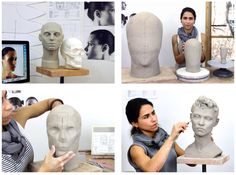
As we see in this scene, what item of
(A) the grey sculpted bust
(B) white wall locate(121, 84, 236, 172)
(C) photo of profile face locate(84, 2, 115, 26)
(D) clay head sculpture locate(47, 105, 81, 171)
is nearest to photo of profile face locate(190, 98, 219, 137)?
(A) the grey sculpted bust

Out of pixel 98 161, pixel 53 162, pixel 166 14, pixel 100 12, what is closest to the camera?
pixel 53 162

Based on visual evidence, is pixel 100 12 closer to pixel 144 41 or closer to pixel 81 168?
pixel 144 41

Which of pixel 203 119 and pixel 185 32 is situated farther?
pixel 185 32

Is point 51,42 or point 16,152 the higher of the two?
point 51,42

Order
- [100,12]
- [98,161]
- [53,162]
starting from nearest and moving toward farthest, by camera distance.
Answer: [53,162] < [98,161] < [100,12]

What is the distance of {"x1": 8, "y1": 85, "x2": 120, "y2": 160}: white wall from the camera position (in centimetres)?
160

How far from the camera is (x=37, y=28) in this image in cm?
172

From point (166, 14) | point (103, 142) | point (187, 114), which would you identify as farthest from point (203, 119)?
point (166, 14)

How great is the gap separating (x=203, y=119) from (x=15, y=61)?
0.73 meters

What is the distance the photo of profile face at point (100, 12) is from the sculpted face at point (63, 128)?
0.56 metres

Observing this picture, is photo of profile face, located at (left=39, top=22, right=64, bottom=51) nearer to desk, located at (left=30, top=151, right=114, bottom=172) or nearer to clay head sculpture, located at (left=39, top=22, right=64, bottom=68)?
clay head sculpture, located at (left=39, top=22, right=64, bottom=68)

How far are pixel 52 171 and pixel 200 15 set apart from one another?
817 millimetres

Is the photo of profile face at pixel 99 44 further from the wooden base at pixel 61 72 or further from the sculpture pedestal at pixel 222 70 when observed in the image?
the sculpture pedestal at pixel 222 70

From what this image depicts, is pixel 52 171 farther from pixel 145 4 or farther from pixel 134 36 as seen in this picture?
pixel 145 4
